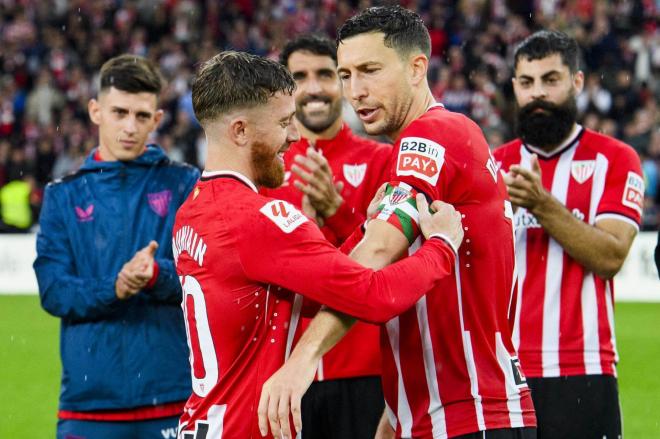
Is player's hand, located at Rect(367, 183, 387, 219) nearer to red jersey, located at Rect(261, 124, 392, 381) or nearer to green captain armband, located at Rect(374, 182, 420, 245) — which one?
green captain armband, located at Rect(374, 182, 420, 245)

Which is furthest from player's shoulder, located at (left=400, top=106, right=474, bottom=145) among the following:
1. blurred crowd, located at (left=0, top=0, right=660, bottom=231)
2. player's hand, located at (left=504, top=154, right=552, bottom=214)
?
blurred crowd, located at (left=0, top=0, right=660, bottom=231)

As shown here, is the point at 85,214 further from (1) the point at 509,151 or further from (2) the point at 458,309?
(2) the point at 458,309

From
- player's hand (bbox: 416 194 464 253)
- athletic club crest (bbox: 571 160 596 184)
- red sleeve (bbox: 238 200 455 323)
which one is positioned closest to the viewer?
red sleeve (bbox: 238 200 455 323)

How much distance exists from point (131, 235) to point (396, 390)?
192cm

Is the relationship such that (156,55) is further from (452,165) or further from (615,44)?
(452,165)

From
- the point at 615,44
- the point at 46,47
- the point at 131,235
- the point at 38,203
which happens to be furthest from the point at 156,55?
the point at 131,235

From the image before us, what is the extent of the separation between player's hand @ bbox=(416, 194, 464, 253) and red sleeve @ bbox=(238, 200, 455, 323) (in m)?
0.12

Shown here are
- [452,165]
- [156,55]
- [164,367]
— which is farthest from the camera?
[156,55]

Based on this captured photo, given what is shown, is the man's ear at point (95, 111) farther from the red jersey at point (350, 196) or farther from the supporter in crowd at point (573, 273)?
the supporter in crowd at point (573, 273)

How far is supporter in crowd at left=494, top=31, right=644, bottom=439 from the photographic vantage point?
504 centimetres

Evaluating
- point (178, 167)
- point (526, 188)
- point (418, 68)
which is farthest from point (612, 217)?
point (178, 167)

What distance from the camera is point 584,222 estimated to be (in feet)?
16.6

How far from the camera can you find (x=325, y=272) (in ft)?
10.8

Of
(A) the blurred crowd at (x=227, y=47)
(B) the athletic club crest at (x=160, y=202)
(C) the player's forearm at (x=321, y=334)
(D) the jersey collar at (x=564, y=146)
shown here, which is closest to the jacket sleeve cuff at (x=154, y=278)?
(B) the athletic club crest at (x=160, y=202)
